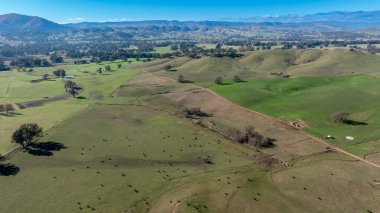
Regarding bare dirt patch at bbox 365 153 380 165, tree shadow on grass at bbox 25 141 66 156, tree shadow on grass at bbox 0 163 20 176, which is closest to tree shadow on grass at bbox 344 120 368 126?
bare dirt patch at bbox 365 153 380 165

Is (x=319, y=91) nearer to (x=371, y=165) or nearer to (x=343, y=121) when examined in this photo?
(x=343, y=121)

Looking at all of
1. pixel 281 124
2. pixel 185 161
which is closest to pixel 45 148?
pixel 185 161

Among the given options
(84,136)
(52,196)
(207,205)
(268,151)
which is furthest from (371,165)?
(84,136)

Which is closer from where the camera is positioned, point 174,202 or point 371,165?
point 174,202

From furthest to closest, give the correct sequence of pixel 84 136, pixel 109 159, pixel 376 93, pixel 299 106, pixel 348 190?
1. pixel 376 93
2. pixel 299 106
3. pixel 84 136
4. pixel 109 159
5. pixel 348 190

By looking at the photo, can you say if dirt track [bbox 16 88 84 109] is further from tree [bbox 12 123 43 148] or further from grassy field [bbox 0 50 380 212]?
tree [bbox 12 123 43 148]
